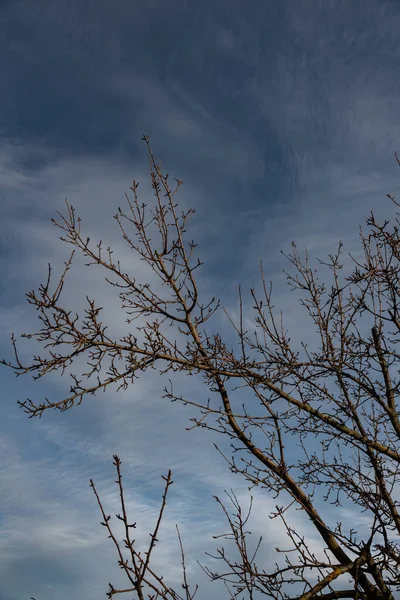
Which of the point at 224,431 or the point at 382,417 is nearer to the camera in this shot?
the point at 224,431

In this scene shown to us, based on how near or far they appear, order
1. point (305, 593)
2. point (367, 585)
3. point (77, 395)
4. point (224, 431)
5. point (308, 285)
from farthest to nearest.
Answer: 1. point (308, 285)
2. point (224, 431)
3. point (77, 395)
4. point (367, 585)
5. point (305, 593)

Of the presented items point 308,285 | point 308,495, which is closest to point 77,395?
point 308,495

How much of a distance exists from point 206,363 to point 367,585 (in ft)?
9.86

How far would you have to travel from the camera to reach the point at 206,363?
20.8 feet

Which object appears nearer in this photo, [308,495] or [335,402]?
[308,495]

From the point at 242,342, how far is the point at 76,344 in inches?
81.2

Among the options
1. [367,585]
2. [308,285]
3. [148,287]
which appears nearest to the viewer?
[367,585]

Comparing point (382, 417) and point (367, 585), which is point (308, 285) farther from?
point (367, 585)

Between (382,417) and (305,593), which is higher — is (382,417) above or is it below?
above

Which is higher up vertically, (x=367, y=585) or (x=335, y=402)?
(x=335, y=402)

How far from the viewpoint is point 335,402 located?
641 cm

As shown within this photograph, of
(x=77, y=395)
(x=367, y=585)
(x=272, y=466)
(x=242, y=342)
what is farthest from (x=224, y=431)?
(x=367, y=585)

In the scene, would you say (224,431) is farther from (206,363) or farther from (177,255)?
(177,255)

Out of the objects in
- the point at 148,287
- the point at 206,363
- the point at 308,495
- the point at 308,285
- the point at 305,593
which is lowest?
the point at 305,593
